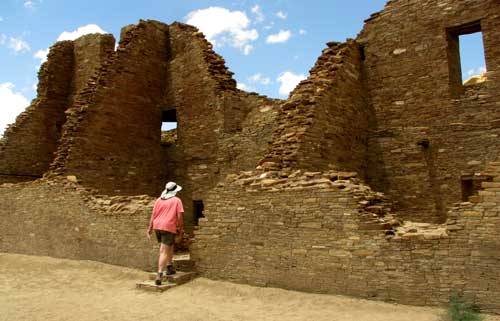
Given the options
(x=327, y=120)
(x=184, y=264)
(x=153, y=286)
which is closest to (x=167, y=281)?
(x=153, y=286)

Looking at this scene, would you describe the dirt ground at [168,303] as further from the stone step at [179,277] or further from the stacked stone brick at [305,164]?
the stacked stone brick at [305,164]

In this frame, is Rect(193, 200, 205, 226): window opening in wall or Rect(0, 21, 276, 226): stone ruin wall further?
Rect(193, 200, 205, 226): window opening in wall

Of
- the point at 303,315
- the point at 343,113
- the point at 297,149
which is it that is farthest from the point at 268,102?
the point at 303,315

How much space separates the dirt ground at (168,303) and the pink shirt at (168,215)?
110 centimetres

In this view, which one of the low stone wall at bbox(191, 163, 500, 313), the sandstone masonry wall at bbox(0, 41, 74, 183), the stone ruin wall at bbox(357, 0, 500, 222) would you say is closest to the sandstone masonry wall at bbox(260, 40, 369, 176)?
Answer: the stone ruin wall at bbox(357, 0, 500, 222)

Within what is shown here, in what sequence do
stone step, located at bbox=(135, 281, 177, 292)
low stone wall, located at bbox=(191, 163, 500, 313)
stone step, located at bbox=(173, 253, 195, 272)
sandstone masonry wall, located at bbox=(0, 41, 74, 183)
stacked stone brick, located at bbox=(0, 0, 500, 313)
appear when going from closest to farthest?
low stone wall, located at bbox=(191, 163, 500, 313) → stacked stone brick, located at bbox=(0, 0, 500, 313) → stone step, located at bbox=(135, 281, 177, 292) → stone step, located at bbox=(173, 253, 195, 272) → sandstone masonry wall, located at bbox=(0, 41, 74, 183)

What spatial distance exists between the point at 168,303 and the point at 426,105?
701cm

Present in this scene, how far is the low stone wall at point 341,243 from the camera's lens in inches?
239

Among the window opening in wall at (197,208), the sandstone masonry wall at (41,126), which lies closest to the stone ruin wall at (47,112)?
the sandstone masonry wall at (41,126)

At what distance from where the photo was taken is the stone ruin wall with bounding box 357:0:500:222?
32.1 ft

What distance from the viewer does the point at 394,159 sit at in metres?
10.8

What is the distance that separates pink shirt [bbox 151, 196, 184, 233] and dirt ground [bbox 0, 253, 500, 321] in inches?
43.1

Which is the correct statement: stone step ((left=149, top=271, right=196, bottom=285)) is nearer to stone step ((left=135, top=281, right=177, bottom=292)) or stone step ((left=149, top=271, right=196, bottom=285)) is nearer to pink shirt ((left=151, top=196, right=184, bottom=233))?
stone step ((left=135, top=281, right=177, bottom=292))

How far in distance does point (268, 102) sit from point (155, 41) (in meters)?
5.06
